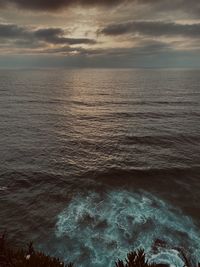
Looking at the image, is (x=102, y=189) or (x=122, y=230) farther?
(x=102, y=189)

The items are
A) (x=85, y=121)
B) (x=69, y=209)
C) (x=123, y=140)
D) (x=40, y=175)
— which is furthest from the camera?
(x=85, y=121)

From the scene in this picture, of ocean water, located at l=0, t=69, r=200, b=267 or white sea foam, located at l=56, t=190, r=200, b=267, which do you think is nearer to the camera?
white sea foam, located at l=56, t=190, r=200, b=267

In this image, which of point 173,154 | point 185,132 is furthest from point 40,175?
point 185,132

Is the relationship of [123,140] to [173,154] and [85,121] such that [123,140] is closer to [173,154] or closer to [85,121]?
[173,154]

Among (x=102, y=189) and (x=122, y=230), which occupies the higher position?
(x=122, y=230)

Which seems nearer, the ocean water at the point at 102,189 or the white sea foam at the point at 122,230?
the white sea foam at the point at 122,230

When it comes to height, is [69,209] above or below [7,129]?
above

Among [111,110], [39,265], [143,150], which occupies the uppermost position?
[39,265]

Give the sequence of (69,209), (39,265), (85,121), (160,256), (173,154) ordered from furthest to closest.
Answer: (85,121)
(173,154)
(69,209)
(160,256)
(39,265)
